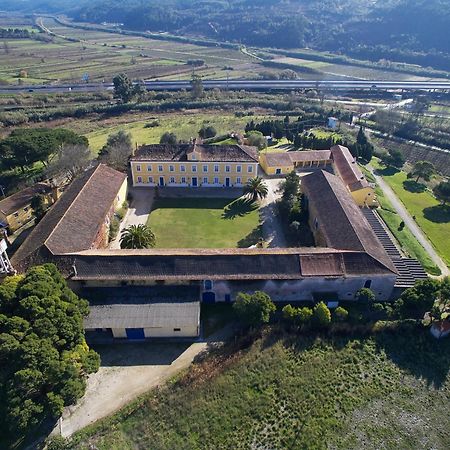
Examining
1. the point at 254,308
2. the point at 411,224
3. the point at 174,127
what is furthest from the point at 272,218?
the point at 174,127

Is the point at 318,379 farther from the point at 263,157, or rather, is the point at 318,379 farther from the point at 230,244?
the point at 263,157

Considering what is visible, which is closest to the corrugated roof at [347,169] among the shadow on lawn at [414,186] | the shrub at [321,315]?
the shadow on lawn at [414,186]

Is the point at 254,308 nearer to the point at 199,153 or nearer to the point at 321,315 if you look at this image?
the point at 321,315

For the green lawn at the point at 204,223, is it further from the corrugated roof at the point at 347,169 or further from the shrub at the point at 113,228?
the corrugated roof at the point at 347,169

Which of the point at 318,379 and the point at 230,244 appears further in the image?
the point at 230,244

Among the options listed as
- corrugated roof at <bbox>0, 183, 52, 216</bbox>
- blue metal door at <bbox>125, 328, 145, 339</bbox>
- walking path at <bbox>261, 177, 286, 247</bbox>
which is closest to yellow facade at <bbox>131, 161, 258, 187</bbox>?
walking path at <bbox>261, 177, 286, 247</bbox>

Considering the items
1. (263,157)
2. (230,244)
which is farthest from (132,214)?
(263,157)
